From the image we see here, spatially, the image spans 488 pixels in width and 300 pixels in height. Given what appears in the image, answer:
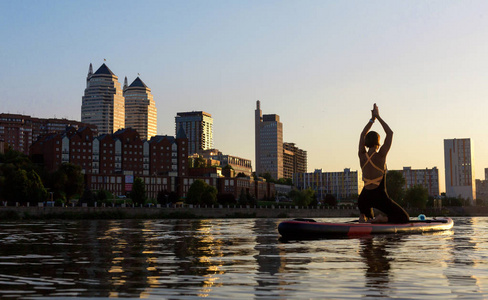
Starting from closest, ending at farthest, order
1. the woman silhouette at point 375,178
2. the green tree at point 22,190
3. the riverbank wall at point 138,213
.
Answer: the woman silhouette at point 375,178, the riverbank wall at point 138,213, the green tree at point 22,190

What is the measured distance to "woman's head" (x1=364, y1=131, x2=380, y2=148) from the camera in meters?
46.2

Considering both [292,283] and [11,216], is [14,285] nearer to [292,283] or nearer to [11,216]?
[292,283]

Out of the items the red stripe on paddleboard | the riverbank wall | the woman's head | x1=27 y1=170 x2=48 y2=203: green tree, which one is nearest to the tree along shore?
the riverbank wall

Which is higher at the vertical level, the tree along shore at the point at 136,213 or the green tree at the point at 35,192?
the green tree at the point at 35,192

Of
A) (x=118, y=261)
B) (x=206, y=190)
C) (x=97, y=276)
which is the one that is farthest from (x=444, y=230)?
(x=206, y=190)

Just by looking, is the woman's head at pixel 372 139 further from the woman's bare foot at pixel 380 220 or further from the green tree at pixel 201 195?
the green tree at pixel 201 195

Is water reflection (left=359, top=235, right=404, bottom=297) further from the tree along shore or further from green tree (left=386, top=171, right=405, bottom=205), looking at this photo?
green tree (left=386, top=171, right=405, bottom=205)

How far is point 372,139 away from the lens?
46.3 meters

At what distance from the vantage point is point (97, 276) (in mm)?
18719

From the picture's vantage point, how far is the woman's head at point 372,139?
46250 mm

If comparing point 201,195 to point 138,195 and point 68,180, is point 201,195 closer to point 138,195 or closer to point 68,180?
point 138,195

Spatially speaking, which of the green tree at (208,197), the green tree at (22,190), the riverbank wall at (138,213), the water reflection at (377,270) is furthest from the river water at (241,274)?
the green tree at (208,197)

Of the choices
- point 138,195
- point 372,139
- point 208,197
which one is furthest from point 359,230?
point 208,197

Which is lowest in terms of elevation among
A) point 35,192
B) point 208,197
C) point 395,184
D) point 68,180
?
point 208,197
